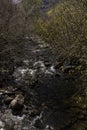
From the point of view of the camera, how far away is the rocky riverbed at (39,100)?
1099 cm

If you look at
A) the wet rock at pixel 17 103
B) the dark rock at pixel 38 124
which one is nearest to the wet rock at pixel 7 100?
the wet rock at pixel 17 103

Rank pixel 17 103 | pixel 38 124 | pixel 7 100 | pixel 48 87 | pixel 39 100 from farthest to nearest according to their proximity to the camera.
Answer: pixel 48 87
pixel 39 100
pixel 7 100
pixel 17 103
pixel 38 124

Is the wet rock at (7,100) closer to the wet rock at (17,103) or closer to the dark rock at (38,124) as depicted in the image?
the wet rock at (17,103)

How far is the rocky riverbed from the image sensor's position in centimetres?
1099

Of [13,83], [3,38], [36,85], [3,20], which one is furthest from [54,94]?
[3,20]

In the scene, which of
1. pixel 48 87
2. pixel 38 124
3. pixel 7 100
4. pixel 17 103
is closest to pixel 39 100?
pixel 17 103

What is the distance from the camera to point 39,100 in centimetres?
1343

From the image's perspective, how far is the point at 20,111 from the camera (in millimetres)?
12070

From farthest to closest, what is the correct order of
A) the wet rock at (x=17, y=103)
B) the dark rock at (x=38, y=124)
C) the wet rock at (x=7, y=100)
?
the wet rock at (x=7, y=100), the wet rock at (x=17, y=103), the dark rock at (x=38, y=124)

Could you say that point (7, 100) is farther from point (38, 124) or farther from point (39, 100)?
point (38, 124)

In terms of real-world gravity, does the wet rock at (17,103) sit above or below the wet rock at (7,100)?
above

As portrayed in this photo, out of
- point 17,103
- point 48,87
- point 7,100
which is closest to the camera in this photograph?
point 17,103

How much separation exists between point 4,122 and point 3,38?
787 cm

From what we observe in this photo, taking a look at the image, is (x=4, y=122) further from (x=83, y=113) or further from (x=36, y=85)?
(x=36, y=85)
